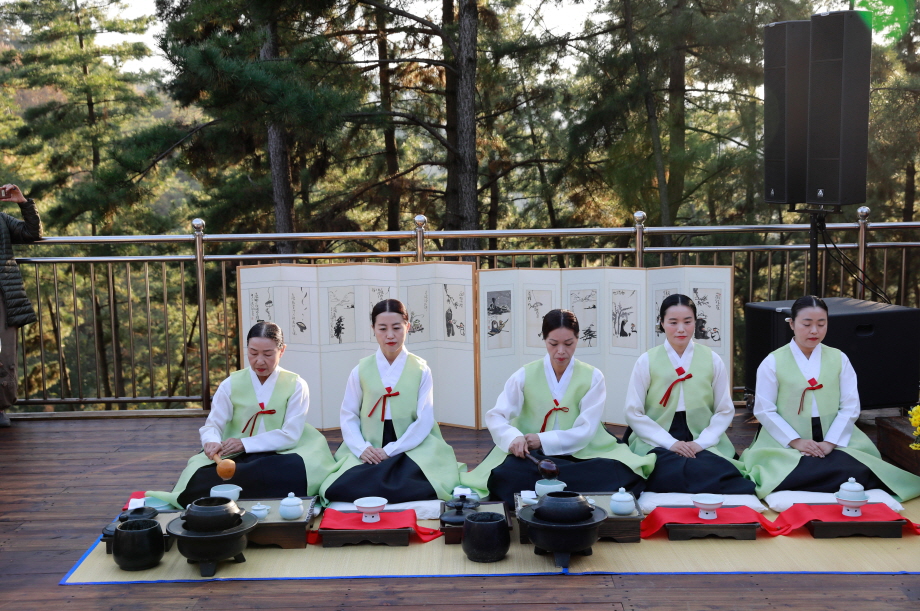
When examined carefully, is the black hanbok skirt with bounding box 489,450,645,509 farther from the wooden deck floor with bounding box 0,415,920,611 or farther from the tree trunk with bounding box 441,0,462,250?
the tree trunk with bounding box 441,0,462,250

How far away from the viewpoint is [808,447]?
355cm

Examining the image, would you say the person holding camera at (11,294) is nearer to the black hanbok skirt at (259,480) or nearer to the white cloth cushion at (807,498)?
the black hanbok skirt at (259,480)

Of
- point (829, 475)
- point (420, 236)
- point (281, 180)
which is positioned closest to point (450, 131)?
point (281, 180)

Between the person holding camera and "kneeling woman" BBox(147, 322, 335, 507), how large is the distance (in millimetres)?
1868

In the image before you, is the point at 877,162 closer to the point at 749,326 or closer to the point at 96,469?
the point at 749,326

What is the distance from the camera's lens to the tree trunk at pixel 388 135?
10.8 meters

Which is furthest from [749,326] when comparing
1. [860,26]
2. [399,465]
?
[399,465]

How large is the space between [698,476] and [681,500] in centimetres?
16

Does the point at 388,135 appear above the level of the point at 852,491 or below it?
above

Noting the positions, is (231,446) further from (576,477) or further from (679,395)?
(679,395)

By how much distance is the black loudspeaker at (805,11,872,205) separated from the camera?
174 inches

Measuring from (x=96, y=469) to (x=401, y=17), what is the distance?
8164 millimetres

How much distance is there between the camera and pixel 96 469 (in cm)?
417

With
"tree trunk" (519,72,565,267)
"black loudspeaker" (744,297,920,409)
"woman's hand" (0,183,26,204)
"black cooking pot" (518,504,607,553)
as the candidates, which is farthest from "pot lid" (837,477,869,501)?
"tree trunk" (519,72,565,267)
